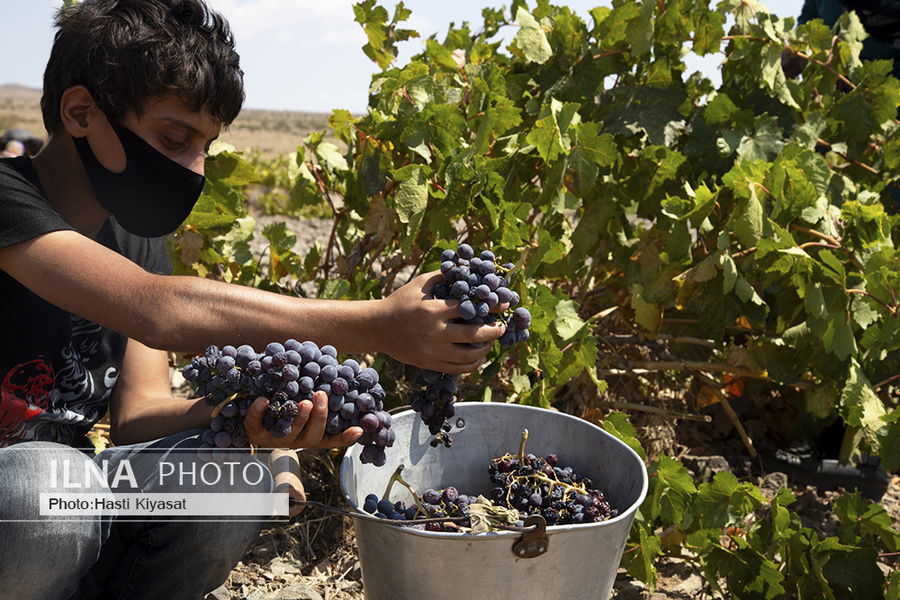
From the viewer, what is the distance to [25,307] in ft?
5.17

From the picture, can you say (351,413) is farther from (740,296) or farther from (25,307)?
(740,296)

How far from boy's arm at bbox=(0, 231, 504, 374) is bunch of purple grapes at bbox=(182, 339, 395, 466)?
0.19 ft

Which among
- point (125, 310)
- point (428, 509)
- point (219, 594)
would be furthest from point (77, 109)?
point (219, 594)

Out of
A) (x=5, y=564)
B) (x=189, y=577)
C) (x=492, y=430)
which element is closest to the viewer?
(x=5, y=564)

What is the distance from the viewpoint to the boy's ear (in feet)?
4.97

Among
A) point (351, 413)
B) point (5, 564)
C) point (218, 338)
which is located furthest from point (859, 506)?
point (5, 564)

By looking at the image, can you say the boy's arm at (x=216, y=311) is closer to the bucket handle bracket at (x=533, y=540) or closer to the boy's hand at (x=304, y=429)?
the boy's hand at (x=304, y=429)

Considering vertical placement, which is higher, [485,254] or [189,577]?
[485,254]

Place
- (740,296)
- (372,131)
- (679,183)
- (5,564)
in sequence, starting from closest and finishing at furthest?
(5,564) < (740,296) < (372,131) < (679,183)

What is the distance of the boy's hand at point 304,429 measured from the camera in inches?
48.4

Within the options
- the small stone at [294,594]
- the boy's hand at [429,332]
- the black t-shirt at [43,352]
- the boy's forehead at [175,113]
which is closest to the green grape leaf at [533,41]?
the boy's forehead at [175,113]

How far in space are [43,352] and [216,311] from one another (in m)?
0.57

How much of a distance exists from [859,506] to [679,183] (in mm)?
1193

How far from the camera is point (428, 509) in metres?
1.50
